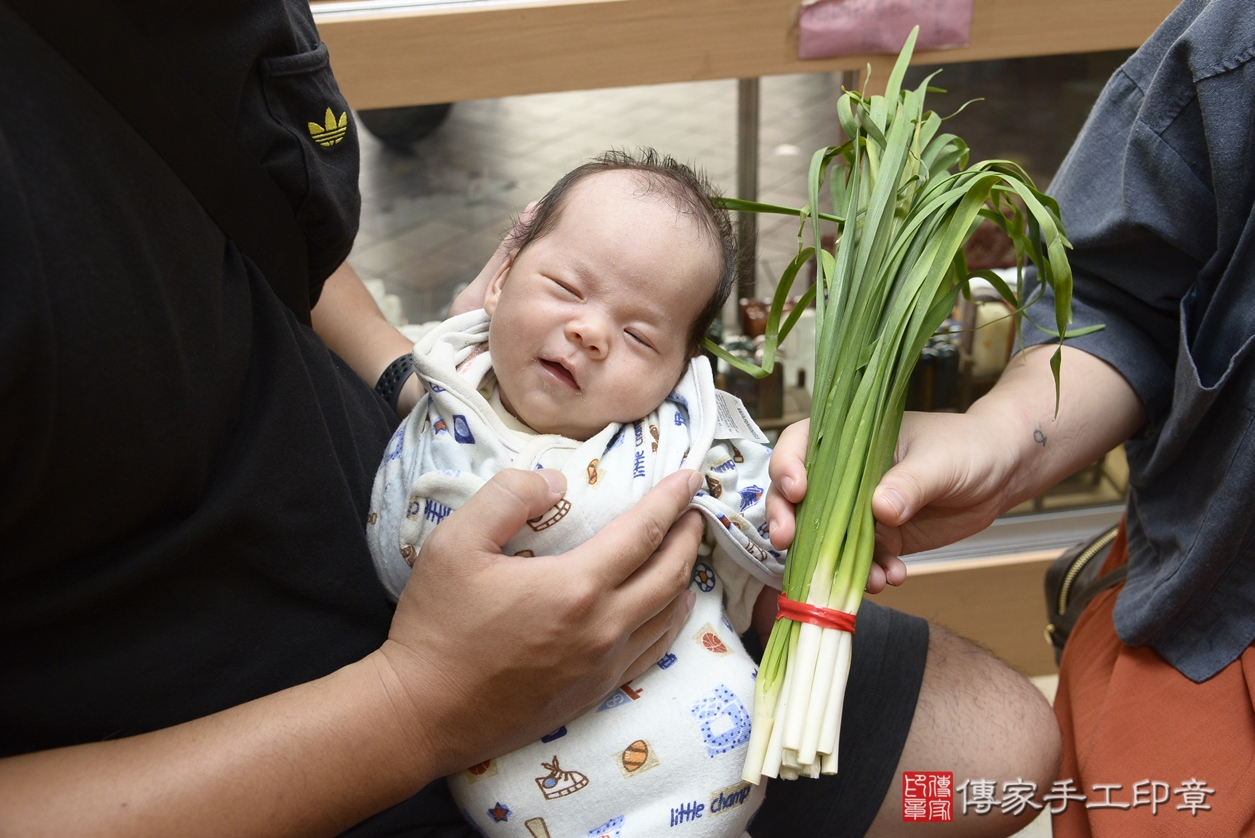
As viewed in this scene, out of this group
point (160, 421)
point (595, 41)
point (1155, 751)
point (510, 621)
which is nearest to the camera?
point (160, 421)

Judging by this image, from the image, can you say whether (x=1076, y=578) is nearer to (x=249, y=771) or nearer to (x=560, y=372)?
(x=560, y=372)

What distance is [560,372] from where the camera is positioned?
1.03 m

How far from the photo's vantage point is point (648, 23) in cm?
167

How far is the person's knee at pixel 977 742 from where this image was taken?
119cm

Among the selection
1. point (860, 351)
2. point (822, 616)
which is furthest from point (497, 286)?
point (822, 616)

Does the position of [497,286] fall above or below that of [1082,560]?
above

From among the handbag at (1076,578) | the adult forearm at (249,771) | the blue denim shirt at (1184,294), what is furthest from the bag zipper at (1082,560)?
the adult forearm at (249,771)

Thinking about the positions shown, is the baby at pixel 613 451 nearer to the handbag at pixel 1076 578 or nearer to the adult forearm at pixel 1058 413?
the adult forearm at pixel 1058 413

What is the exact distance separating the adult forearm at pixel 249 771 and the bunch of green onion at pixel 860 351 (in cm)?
37

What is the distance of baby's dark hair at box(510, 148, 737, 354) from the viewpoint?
1.08 metres

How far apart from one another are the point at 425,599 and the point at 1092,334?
3.22ft

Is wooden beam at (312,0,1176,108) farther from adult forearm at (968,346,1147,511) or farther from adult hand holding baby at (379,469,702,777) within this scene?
adult hand holding baby at (379,469,702,777)

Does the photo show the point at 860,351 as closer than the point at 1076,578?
Yes

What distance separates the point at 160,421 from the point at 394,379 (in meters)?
0.55
